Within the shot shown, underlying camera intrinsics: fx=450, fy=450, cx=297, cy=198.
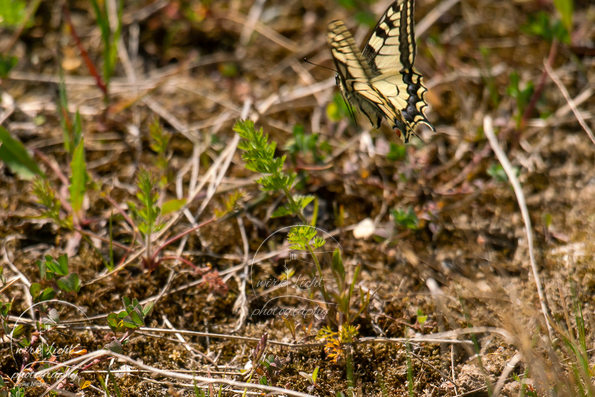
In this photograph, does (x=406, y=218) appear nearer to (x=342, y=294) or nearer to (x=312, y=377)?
(x=342, y=294)

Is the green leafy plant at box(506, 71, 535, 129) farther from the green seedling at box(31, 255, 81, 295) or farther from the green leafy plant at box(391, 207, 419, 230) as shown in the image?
the green seedling at box(31, 255, 81, 295)

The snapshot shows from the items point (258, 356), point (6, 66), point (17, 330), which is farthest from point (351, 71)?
point (6, 66)

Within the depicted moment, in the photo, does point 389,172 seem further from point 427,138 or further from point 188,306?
point 188,306

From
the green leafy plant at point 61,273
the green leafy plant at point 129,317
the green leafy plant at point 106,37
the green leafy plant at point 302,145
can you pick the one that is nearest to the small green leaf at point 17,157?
the green leafy plant at point 61,273

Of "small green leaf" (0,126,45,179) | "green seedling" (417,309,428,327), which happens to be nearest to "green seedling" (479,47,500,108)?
"green seedling" (417,309,428,327)

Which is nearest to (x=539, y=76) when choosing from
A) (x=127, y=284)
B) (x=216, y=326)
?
(x=216, y=326)

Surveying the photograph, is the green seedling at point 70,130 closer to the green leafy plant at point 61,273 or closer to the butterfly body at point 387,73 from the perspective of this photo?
the green leafy plant at point 61,273
